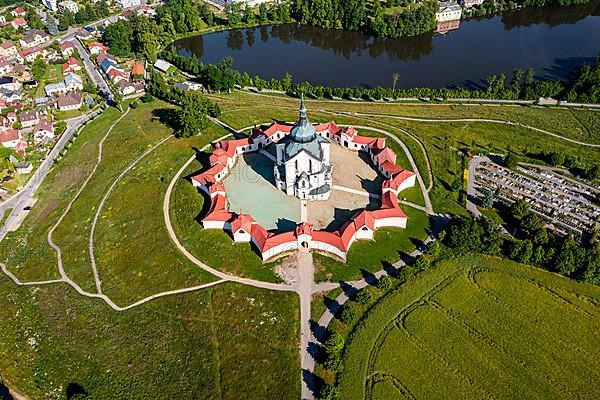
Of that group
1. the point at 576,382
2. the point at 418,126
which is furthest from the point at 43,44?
the point at 576,382

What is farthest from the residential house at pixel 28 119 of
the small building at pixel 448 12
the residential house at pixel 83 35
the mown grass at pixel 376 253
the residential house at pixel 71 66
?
the small building at pixel 448 12

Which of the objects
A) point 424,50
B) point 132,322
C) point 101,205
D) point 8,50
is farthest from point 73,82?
point 424,50

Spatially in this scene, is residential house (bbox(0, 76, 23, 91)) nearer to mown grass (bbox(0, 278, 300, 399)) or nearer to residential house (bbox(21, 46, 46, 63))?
residential house (bbox(21, 46, 46, 63))

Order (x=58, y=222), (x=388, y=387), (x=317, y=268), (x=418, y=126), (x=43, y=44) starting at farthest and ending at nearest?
(x=43, y=44)
(x=418, y=126)
(x=58, y=222)
(x=317, y=268)
(x=388, y=387)

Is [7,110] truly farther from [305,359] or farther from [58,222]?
[305,359]

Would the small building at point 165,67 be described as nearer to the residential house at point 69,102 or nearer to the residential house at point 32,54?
the residential house at point 69,102

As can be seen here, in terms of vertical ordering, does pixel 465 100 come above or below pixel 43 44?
below

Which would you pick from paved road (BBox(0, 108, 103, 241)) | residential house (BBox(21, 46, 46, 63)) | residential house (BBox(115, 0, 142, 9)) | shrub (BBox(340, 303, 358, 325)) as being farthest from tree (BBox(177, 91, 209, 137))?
residential house (BBox(115, 0, 142, 9))
